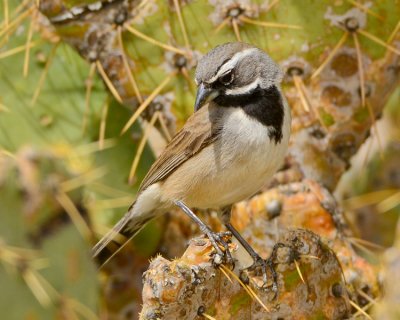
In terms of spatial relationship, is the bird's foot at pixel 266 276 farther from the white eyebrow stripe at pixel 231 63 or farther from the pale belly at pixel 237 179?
the white eyebrow stripe at pixel 231 63

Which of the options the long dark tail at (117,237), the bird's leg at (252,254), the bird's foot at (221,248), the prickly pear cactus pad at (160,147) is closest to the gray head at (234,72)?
the prickly pear cactus pad at (160,147)

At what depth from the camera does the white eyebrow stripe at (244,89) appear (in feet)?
12.6

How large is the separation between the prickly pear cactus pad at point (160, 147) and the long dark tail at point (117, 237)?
4.8 inches

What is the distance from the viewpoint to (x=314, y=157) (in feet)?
14.4

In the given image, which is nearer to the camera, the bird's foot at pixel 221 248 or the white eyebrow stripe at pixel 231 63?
the bird's foot at pixel 221 248

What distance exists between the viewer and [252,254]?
3895mm

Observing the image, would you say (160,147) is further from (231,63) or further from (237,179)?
(231,63)

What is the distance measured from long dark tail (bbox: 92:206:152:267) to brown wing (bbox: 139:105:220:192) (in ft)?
0.69

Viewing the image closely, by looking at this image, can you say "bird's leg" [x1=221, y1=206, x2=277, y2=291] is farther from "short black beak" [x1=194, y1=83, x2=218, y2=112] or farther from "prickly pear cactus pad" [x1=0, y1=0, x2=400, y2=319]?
"short black beak" [x1=194, y1=83, x2=218, y2=112]

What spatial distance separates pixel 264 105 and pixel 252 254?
599 mm

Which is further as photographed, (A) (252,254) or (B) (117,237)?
(B) (117,237)

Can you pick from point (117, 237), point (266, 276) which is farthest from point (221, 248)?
point (117, 237)

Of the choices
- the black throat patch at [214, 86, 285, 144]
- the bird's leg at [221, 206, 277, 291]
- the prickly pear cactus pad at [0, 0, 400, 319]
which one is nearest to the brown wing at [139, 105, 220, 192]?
the black throat patch at [214, 86, 285, 144]

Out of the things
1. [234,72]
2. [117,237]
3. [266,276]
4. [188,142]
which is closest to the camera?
[266,276]
